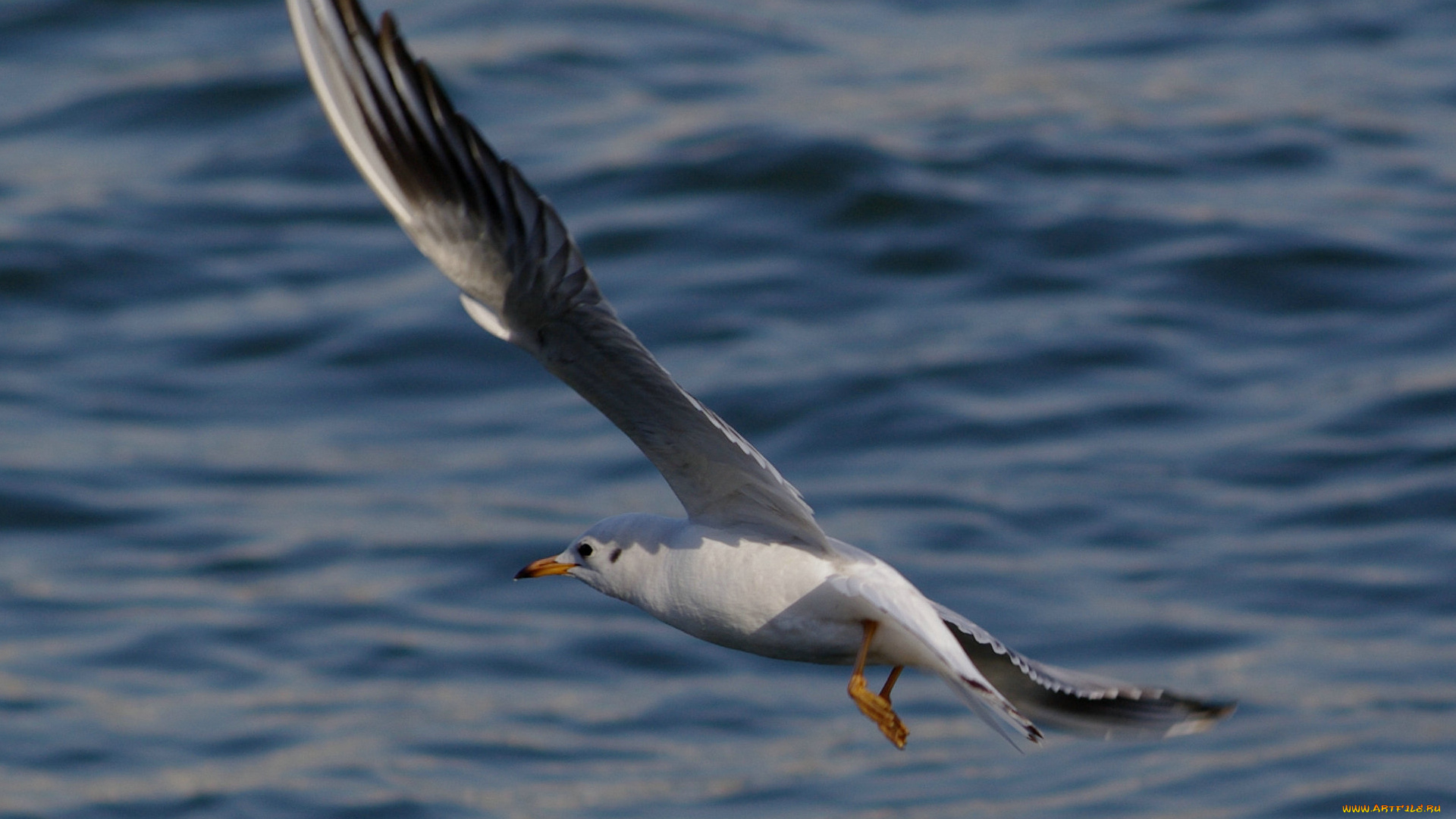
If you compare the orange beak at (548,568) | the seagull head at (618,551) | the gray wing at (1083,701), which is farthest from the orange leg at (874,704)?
the orange beak at (548,568)

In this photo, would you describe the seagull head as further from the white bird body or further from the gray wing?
the gray wing

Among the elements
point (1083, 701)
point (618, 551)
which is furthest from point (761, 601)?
point (1083, 701)

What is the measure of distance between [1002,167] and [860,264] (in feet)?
7.24

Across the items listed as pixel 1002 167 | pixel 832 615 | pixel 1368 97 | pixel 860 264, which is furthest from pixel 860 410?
pixel 832 615

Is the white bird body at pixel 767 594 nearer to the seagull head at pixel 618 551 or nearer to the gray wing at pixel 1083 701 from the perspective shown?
the seagull head at pixel 618 551

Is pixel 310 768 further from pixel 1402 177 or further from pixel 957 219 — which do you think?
pixel 1402 177

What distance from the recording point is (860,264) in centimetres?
1888

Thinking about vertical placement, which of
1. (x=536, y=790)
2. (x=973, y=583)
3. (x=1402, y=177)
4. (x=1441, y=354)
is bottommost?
(x=536, y=790)

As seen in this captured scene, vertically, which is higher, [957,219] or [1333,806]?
[957,219]

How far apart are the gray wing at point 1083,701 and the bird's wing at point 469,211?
1271mm

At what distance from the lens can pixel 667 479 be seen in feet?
19.4

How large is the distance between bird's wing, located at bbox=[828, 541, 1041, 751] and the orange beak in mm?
907

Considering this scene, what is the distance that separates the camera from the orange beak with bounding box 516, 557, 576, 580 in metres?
6.13

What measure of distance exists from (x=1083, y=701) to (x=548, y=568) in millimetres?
1843
